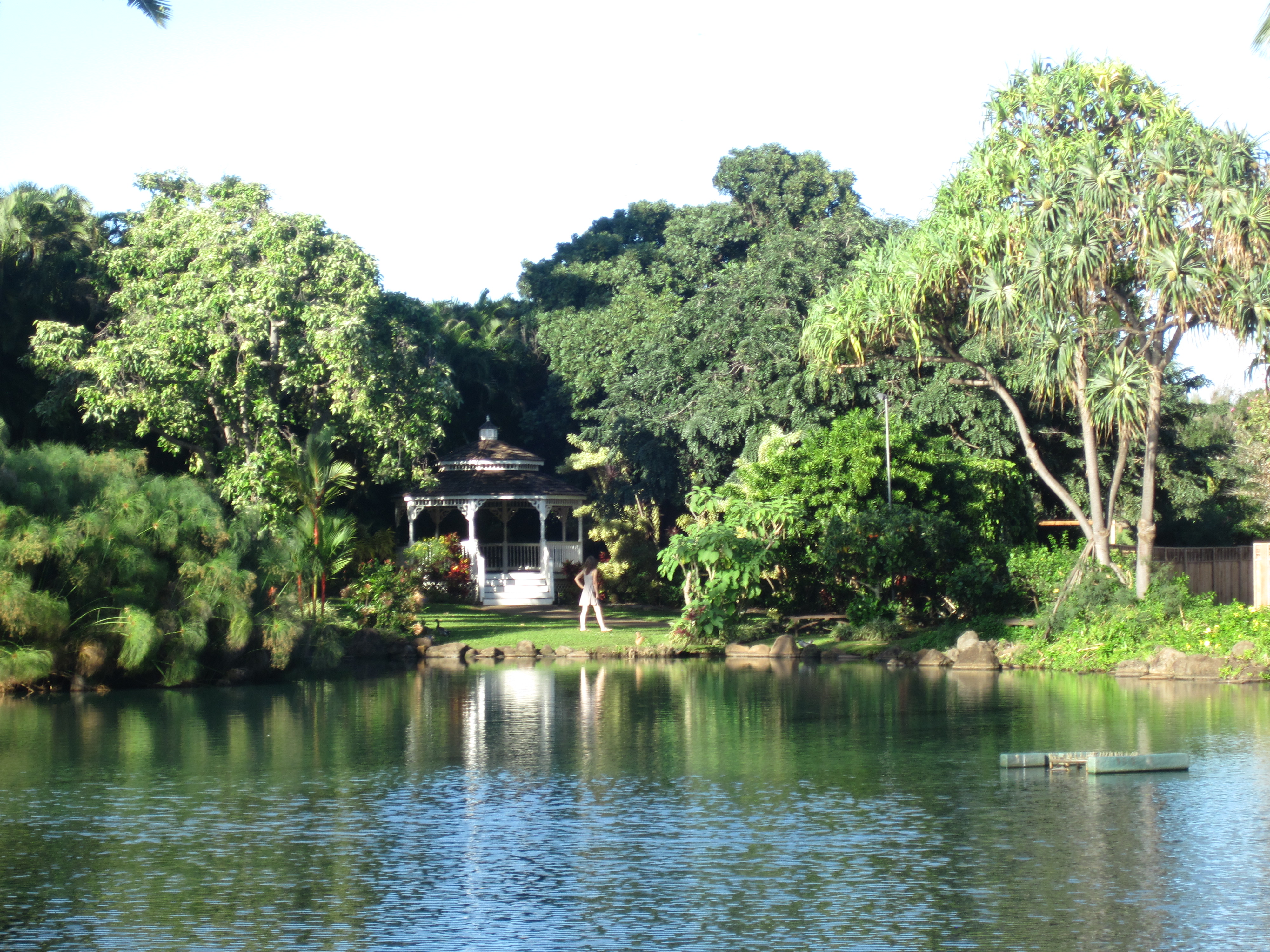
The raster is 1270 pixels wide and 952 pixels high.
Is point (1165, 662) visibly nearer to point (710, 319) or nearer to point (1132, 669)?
point (1132, 669)

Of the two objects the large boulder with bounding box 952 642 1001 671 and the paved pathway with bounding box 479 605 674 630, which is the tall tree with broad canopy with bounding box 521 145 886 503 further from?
the large boulder with bounding box 952 642 1001 671

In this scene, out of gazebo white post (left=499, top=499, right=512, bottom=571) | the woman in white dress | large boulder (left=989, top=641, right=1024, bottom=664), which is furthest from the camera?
gazebo white post (left=499, top=499, right=512, bottom=571)

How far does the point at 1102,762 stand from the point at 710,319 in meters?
24.1

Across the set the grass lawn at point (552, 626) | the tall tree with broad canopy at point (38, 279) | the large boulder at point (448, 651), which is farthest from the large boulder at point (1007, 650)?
the tall tree with broad canopy at point (38, 279)

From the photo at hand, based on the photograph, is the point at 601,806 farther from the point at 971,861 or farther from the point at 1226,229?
the point at 1226,229

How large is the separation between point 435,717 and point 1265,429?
3312cm

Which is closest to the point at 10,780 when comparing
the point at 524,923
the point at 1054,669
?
the point at 524,923

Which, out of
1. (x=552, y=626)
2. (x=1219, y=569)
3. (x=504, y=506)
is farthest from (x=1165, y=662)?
(x=504, y=506)

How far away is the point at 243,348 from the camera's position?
27938 mm

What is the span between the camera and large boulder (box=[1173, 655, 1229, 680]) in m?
19.4

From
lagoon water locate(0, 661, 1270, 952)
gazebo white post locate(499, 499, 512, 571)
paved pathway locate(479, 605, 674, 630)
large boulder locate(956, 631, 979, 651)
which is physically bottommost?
lagoon water locate(0, 661, 1270, 952)

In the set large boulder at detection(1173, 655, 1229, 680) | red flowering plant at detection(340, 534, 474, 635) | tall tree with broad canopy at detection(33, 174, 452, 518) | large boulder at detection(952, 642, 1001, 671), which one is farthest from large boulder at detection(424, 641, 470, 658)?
large boulder at detection(1173, 655, 1229, 680)

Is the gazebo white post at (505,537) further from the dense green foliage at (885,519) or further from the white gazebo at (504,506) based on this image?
the dense green foliage at (885,519)

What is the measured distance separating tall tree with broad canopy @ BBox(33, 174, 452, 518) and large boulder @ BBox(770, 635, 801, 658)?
9791 mm
